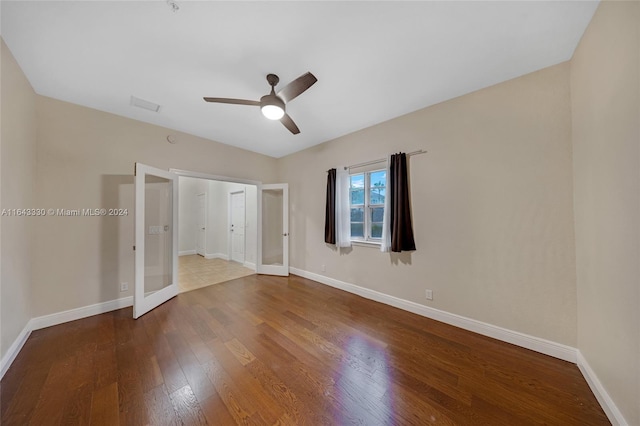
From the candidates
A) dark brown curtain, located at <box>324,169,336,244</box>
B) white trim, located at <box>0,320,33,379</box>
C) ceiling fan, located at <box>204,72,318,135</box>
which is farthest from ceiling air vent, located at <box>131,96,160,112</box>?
white trim, located at <box>0,320,33,379</box>

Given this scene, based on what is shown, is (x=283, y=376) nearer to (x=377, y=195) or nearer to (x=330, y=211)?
(x=330, y=211)

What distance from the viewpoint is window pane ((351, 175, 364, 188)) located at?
11.5ft

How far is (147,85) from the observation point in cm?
229

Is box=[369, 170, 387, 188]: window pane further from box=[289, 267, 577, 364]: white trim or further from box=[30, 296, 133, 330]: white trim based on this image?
box=[30, 296, 133, 330]: white trim

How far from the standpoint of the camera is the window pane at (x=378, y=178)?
3225 millimetres

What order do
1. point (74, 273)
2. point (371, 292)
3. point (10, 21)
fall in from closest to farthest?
point (10, 21)
point (74, 273)
point (371, 292)

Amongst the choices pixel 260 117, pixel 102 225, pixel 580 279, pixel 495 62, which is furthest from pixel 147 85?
pixel 580 279

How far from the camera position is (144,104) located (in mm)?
2627

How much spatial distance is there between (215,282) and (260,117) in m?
3.11

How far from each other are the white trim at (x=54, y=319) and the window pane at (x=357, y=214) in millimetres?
3556

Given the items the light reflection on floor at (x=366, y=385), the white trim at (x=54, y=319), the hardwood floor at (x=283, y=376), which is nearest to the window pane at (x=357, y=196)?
the hardwood floor at (x=283, y=376)

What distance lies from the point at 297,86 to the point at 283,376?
2.44 metres

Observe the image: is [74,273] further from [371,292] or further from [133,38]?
[371,292]

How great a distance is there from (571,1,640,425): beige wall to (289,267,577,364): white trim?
16cm
